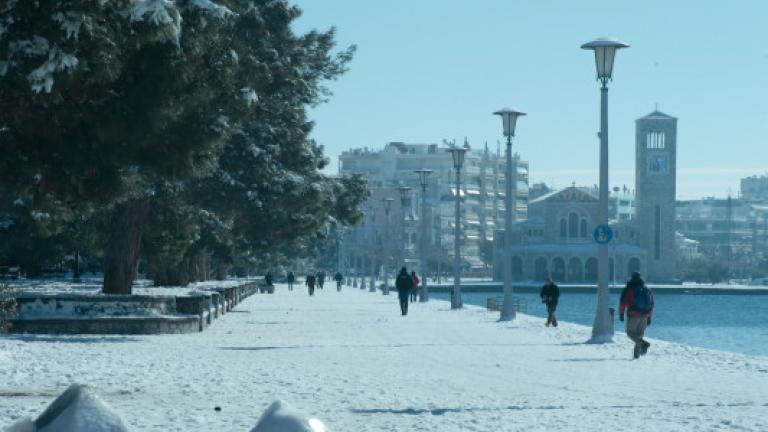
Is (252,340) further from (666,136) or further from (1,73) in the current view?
(666,136)

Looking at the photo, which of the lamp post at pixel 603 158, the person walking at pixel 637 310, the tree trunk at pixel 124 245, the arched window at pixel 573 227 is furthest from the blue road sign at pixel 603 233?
the arched window at pixel 573 227

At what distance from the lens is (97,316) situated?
28.7 metres

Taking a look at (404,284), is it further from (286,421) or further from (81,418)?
(286,421)

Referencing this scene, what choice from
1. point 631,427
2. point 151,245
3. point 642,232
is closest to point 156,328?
point 151,245

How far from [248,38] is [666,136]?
154 meters

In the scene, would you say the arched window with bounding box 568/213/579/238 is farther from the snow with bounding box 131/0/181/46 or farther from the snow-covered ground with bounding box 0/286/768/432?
the snow with bounding box 131/0/181/46

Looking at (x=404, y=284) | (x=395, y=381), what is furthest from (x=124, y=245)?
(x=395, y=381)

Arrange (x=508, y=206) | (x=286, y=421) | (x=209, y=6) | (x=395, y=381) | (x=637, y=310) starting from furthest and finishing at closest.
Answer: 1. (x=508, y=206)
2. (x=637, y=310)
3. (x=209, y=6)
4. (x=395, y=381)
5. (x=286, y=421)

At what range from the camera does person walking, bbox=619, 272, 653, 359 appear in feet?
79.1

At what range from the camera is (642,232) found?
18250 cm

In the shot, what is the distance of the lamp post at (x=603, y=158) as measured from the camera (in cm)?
2909

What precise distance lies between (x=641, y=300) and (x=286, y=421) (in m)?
19.1

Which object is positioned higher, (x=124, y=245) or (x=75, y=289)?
(x=124, y=245)

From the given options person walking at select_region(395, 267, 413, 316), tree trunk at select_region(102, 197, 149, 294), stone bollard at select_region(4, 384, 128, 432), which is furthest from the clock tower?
stone bollard at select_region(4, 384, 128, 432)
